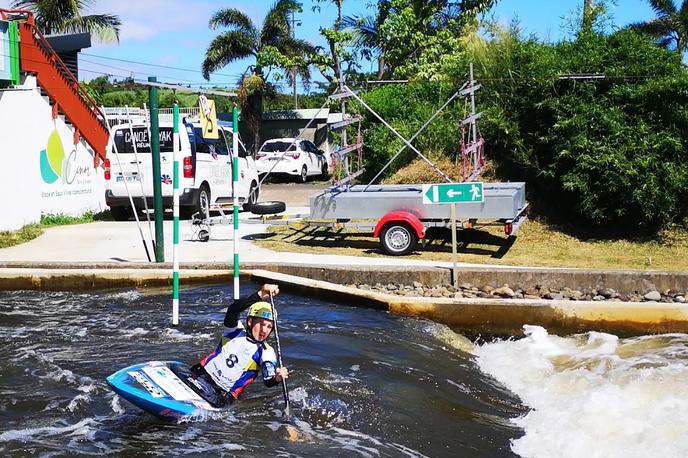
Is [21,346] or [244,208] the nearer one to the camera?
[21,346]

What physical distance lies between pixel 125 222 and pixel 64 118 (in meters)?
3.16

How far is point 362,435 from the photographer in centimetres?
630

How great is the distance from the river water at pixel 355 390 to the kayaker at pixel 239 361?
210 mm

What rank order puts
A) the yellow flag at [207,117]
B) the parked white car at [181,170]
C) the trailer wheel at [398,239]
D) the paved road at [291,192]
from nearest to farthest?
the yellow flag at [207,117], the trailer wheel at [398,239], the parked white car at [181,170], the paved road at [291,192]

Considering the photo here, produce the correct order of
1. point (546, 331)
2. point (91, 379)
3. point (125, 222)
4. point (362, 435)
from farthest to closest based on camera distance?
point (125, 222) → point (546, 331) → point (91, 379) → point (362, 435)

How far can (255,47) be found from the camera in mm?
34406

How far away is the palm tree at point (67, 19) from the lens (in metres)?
30.1

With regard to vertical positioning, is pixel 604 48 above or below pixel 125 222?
above

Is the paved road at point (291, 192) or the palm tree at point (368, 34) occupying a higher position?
the palm tree at point (368, 34)

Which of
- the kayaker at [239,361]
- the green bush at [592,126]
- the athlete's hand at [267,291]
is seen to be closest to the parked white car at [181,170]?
the green bush at [592,126]

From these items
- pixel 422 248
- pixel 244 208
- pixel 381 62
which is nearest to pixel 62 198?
pixel 244 208

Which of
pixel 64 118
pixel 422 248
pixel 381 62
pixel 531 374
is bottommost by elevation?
pixel 531 374

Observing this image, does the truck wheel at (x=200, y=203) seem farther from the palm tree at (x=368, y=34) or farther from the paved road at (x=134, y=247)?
the palm tree at (x=368, y=34)

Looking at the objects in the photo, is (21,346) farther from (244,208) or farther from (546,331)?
(244,208)
